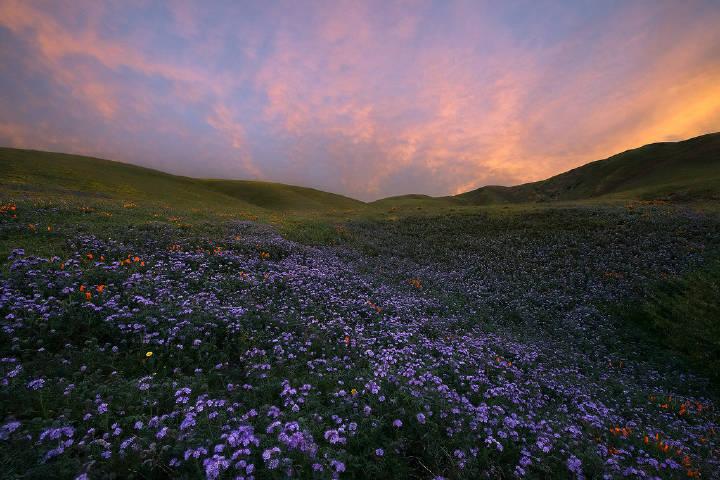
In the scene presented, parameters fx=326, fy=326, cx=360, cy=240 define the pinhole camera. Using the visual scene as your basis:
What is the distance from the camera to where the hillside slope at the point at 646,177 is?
51.2m

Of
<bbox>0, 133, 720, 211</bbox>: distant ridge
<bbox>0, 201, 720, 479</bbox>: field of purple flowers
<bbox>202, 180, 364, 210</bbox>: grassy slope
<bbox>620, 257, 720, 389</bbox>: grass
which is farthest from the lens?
<bbox>202, 180, 364, 210</bbox>: grassy slope

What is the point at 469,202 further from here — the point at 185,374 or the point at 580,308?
the point at 185,374

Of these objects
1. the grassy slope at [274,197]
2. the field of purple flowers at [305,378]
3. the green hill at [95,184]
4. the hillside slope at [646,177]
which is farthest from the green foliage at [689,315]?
the grassy slope at [274,197]

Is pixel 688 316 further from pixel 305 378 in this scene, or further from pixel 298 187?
pixel 298 187

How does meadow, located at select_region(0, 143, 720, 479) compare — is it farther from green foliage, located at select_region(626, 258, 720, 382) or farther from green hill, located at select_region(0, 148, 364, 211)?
green hill, located at select_region(0, 148, 364, 211)

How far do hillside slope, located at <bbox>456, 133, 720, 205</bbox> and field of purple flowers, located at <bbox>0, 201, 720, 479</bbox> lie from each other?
49452 mm

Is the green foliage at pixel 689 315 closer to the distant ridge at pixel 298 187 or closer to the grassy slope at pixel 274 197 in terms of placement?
the distant ridge at pixel 298 187

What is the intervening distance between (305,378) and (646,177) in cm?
9355

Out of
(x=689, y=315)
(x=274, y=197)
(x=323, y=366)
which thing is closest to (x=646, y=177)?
(x=689, y=315)

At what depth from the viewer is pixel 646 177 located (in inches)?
2847

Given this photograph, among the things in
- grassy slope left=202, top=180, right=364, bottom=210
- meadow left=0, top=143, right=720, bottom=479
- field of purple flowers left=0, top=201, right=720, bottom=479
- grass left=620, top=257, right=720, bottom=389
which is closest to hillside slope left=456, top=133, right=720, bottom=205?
grass left=620, top=257, right=720, bottom=389

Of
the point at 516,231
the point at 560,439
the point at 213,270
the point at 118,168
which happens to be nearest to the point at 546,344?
the point at 560,439

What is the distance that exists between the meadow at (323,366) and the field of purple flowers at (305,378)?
0.05 metres

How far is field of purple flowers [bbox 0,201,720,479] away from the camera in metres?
4.62
